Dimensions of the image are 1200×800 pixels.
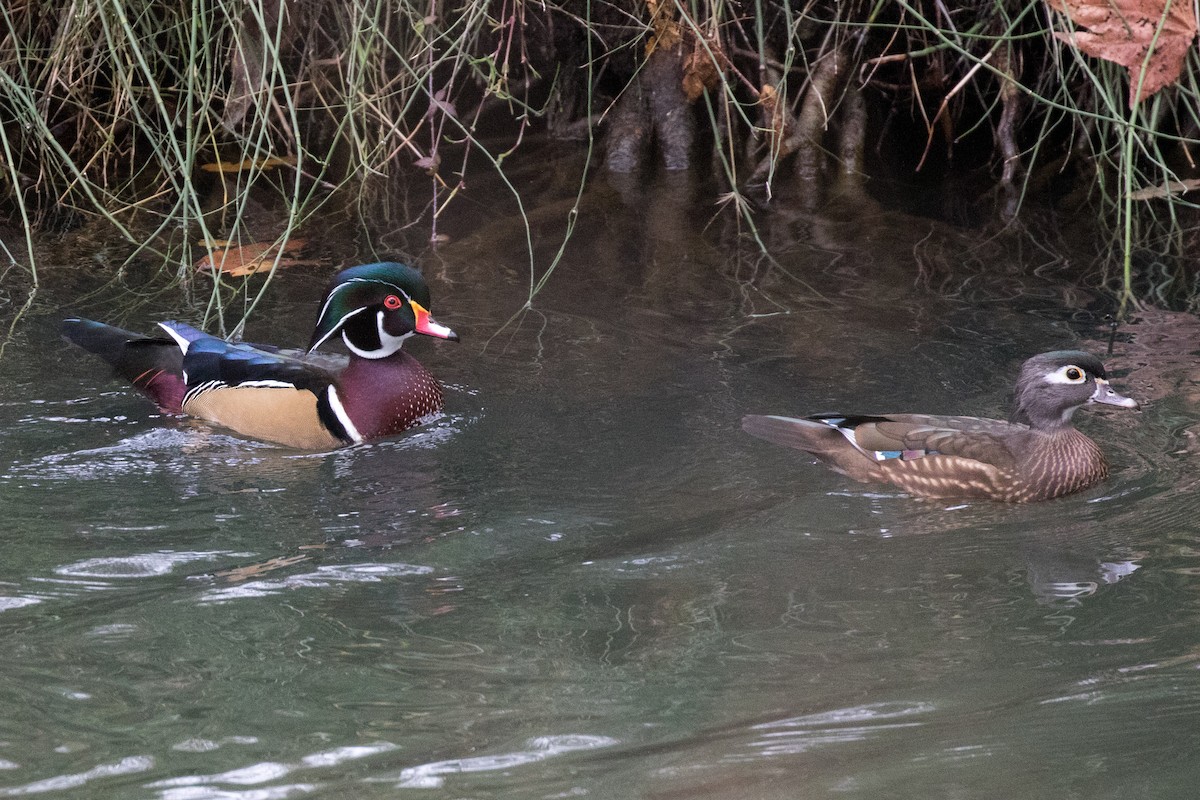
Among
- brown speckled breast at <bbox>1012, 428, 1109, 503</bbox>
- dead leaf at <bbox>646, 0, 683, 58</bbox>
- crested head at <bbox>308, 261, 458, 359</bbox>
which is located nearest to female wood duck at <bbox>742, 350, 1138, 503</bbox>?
brown speckled breast at <bbox>1012, 428, 1109, 503</bbox>

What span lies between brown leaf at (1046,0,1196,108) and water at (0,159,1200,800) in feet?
3.54

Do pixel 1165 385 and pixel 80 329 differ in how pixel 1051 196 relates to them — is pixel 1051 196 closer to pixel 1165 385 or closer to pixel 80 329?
pixel 1165 385

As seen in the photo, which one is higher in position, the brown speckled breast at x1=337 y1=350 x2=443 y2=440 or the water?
the brown speckled breast at x1=337 y1=350 x2=443 y2=440

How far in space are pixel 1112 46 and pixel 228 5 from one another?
3.42m

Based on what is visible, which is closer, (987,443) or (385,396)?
(987,443)

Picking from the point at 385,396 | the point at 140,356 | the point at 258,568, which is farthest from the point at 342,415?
the point at 258,568

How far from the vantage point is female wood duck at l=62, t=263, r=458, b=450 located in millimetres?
5062

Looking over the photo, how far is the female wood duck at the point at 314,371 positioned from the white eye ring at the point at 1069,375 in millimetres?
2079

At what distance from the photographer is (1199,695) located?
303 centimetres

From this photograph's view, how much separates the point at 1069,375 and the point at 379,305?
7.90ft

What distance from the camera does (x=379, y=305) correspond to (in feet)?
17.4

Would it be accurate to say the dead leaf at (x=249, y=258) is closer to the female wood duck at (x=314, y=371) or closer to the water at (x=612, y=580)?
the water at (x=612, y=580)

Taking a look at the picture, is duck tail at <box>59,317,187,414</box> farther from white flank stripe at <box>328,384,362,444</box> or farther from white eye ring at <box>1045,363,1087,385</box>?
white eye ring at <box>1045,363,1087,385</box>

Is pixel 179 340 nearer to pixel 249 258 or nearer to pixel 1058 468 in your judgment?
pixel 249 258
